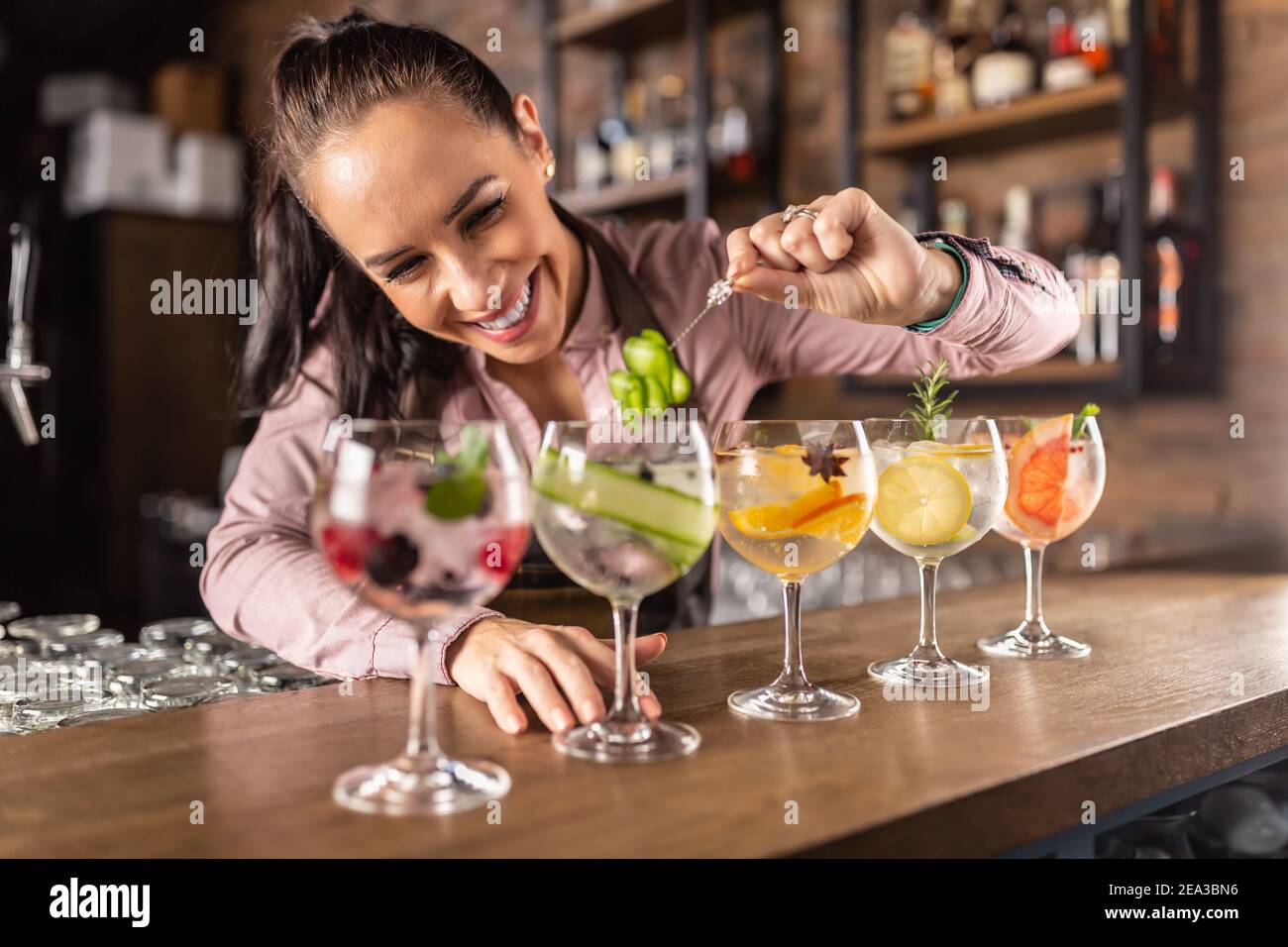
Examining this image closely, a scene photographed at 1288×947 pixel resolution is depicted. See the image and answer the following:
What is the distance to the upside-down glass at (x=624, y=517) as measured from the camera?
0.76 m

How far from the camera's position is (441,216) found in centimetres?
117

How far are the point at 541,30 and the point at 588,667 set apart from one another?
2.94 m

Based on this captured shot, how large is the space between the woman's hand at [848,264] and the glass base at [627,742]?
0.44 m

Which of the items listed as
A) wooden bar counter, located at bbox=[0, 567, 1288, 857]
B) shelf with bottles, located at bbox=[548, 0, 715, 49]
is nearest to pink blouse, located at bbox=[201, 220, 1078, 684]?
wooden bar counter, located at bbox=[0, 567, 1288, 857]

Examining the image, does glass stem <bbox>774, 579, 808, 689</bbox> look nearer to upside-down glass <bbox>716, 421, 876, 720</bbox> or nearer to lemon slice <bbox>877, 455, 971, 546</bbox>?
upside-down glass <bbox>716, 421, 876, 720</bbox>

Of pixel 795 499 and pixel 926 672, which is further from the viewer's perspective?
pixel 926 672

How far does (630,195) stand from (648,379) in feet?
7.46

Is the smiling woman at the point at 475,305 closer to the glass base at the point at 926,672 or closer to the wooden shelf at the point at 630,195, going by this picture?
the glass base at the point at 926,672

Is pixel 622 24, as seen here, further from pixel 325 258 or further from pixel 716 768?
pixel 716 768

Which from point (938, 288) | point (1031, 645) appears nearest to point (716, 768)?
point (1031, 645)

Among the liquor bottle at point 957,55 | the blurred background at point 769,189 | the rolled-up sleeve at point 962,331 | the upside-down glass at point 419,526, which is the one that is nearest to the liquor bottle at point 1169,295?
the blurred background at point 769,189

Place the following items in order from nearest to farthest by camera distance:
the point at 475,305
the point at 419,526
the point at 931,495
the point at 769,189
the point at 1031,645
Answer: the point at 419,526 < the point at 931,495 < the point at 1031,645 < the point at 475,305 < the point at 769,189
